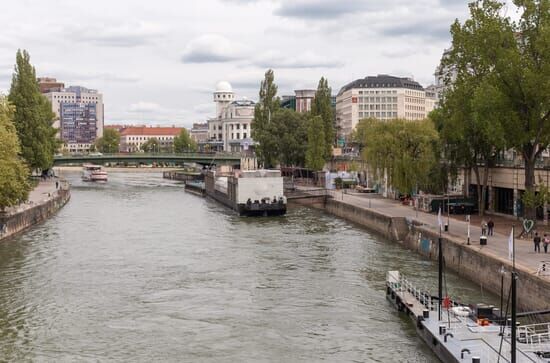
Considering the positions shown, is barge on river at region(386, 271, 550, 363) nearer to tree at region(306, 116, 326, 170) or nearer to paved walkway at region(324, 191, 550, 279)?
paved walkway at region(324, 191, 550, 279)

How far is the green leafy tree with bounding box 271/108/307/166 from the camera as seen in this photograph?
115m

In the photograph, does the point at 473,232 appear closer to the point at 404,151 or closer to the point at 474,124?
the point at 474,124

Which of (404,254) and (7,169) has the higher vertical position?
(7,169)

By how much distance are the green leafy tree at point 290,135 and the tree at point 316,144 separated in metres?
8.03

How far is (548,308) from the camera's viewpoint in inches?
1169

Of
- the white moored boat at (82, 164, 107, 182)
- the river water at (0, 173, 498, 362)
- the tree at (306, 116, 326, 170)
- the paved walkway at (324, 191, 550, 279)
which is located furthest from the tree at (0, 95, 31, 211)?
the white moored boat at (82, 164, 107, 182)

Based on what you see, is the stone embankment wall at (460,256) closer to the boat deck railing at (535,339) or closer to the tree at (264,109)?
the boat deck railing at (535,339)

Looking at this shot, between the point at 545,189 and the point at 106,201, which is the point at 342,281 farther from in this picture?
the point at 106,201

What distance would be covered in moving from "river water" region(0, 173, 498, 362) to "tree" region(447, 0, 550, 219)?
9861mm

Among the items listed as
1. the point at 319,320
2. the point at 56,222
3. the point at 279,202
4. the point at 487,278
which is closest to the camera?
the point at 319,320

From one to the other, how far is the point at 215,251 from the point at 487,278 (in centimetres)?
2032

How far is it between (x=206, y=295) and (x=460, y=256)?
47.6 feet

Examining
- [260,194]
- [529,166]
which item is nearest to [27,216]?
[260,194]

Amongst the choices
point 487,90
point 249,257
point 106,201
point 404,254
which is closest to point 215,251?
point 249,257
